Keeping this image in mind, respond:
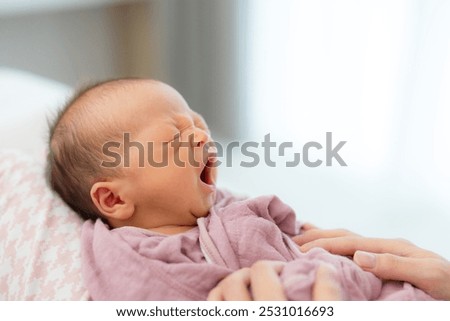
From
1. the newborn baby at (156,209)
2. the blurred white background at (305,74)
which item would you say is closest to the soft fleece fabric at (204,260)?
the newborn baby at (156,209)

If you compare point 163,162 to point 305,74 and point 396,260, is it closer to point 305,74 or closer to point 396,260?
point 396,260

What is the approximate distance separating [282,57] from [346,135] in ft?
1.07

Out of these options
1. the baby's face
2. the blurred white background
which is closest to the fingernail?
the baby's face

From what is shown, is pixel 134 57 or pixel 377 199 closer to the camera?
pixel 377 199

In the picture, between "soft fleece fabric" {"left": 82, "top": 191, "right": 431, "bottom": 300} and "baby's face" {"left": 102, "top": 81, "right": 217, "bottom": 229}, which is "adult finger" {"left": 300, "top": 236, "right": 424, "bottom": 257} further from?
"baby's face" {"left": 102, "top": 81, "right": 217, "bottom": 229}

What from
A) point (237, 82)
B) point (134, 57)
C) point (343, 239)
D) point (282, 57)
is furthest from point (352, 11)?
point (343, 239)

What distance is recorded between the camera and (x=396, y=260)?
75 centimetres

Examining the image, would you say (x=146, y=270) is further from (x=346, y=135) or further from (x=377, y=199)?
(x=346, y=135)

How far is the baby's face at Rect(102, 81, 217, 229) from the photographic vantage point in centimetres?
80

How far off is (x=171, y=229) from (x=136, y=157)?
11cm

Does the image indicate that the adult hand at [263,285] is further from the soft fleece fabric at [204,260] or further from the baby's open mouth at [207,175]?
the baby's open mouth at [207,175]

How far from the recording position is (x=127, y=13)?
2.17m

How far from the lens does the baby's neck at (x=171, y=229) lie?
0.82m

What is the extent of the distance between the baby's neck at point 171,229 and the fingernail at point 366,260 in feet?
0.75
